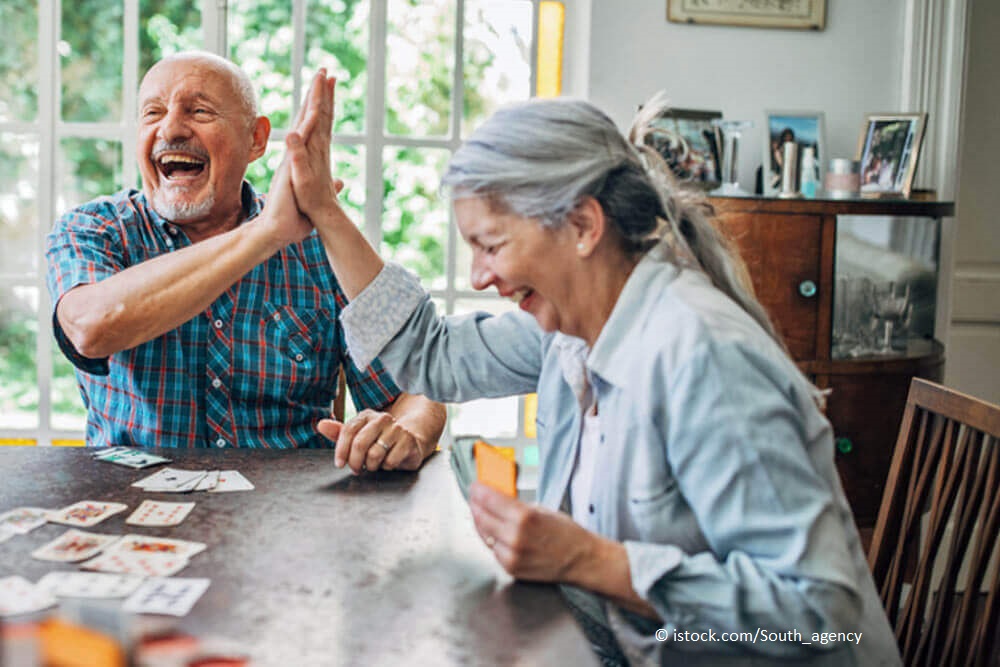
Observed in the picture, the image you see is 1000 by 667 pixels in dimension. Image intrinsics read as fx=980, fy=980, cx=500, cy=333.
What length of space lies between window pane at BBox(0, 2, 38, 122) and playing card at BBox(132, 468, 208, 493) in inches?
85.3

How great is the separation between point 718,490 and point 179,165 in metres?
1.52

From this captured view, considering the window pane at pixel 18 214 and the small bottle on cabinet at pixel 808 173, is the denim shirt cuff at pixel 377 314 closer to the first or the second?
the small bottle on cabinet at pixel 808 173

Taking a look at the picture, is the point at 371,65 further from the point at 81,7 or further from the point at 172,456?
the point at 172,456

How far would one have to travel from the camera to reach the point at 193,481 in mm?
1494

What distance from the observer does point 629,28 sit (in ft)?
10.4

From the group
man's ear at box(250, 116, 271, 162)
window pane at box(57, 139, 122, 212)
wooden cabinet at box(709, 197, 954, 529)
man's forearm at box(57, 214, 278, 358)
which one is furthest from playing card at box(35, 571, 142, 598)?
window pane at box(57, 139, 122, 212)

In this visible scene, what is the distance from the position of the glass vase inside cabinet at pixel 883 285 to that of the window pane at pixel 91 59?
7.69ft

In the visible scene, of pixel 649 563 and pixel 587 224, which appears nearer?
pixel 649 563

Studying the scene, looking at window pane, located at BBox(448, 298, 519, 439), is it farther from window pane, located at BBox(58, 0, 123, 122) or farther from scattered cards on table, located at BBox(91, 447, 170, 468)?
scattered cards on table, located at BBox(91, 447, 170, 468)

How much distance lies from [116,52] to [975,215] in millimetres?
3077

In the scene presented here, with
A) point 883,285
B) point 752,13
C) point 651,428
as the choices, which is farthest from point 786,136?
point 651,428

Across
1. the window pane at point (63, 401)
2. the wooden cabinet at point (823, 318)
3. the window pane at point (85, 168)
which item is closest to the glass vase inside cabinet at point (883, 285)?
the wooden cabinet at point (823, 318)

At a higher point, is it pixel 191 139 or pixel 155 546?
pixel 191 139

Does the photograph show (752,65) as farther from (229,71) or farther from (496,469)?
(496,469)
